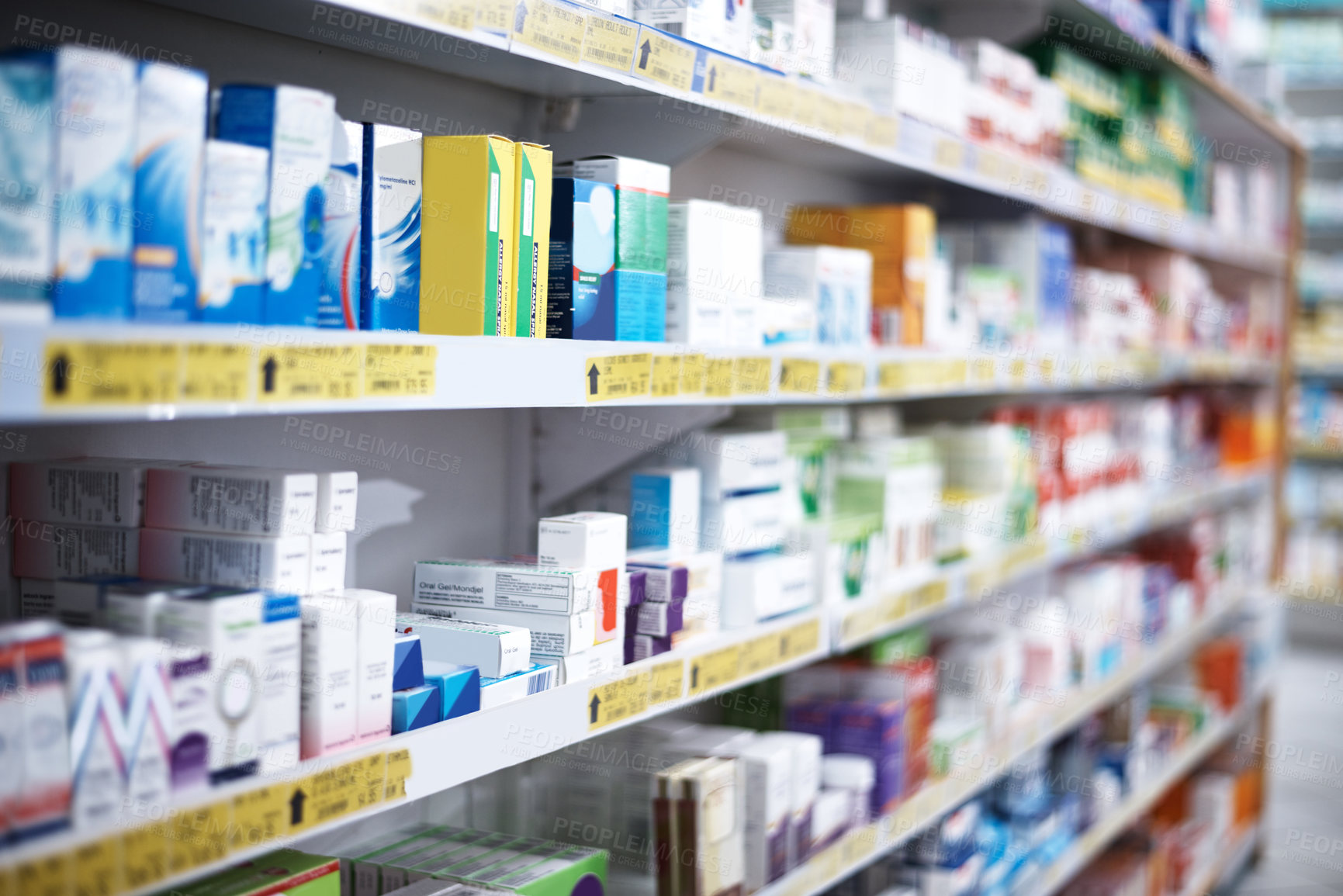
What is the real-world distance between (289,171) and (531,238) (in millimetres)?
378

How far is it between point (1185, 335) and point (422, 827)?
10.9 feet

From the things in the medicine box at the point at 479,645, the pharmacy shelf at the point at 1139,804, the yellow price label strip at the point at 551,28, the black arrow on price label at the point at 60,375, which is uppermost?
the yellow price label strip at the point at 551,28

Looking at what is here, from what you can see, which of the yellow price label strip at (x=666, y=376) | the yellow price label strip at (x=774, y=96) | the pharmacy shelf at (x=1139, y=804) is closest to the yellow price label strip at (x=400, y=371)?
the yellow price label strip at (x=666, y=376)

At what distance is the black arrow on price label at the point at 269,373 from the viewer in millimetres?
1161

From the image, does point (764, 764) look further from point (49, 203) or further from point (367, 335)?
point (49, 203)

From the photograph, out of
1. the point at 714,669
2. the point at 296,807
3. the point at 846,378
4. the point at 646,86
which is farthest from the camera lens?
the point at 846,378

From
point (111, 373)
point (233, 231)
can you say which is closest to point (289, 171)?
point (233, 231)

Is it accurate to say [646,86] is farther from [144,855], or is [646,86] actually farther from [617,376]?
[144,855]

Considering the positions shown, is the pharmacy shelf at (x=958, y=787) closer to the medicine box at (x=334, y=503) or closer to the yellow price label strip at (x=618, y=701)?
the yellow price label strip at (x=618, y=701)

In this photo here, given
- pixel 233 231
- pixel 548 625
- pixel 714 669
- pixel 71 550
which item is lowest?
pixel 714 669

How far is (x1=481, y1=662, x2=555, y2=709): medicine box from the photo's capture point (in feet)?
5.08

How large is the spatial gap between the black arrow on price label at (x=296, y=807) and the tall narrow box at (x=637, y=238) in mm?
756

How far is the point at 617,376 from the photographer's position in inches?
65.1

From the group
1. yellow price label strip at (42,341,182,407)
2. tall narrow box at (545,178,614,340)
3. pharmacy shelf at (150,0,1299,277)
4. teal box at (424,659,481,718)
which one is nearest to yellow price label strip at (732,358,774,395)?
tall narrow box at (545,178,614,340)
